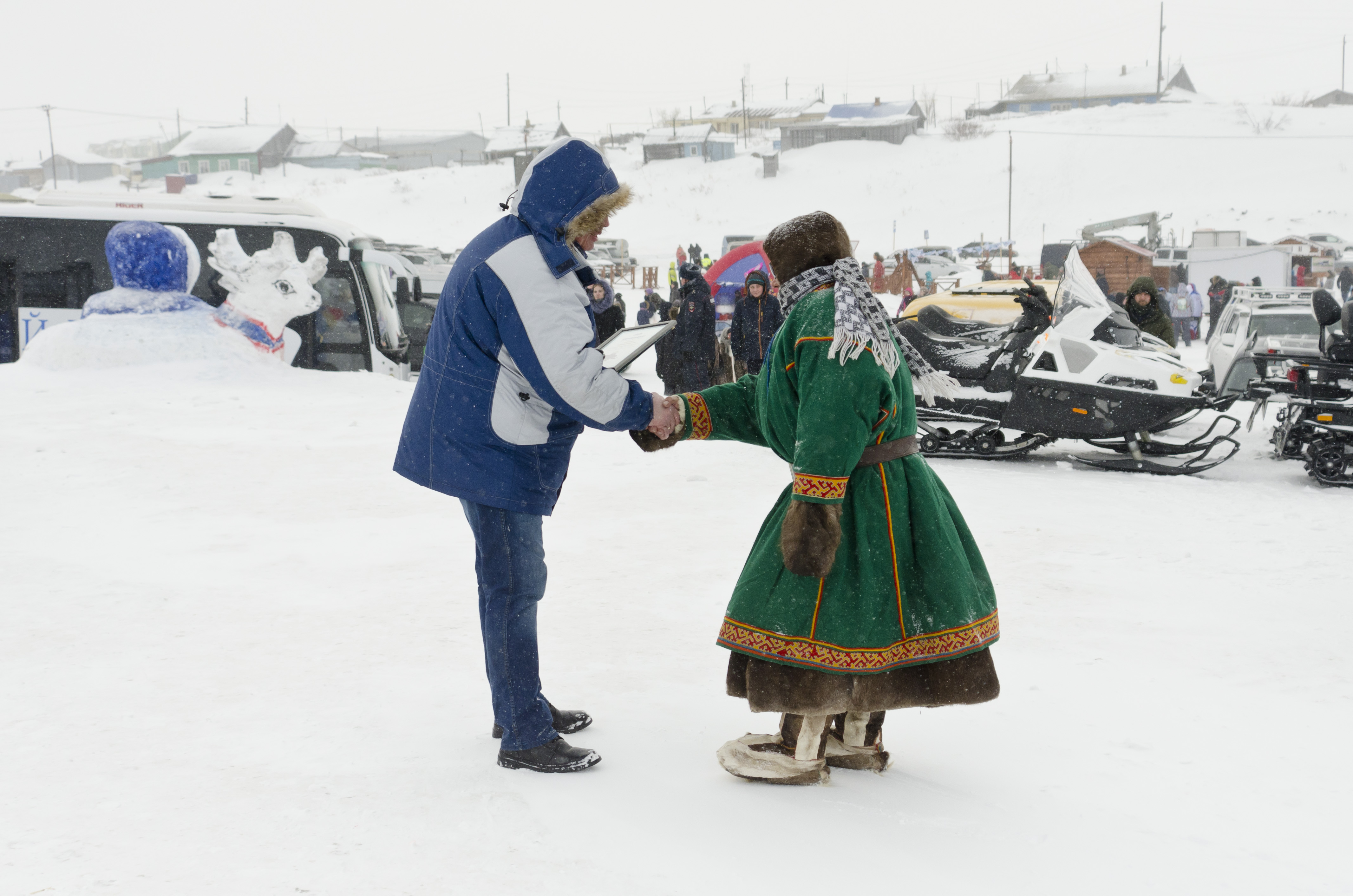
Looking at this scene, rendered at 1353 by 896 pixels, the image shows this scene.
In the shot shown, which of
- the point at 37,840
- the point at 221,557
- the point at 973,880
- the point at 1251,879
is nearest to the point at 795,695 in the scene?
the point at 973,880

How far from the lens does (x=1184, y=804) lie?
282 centimetres

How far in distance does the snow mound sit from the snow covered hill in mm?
33693

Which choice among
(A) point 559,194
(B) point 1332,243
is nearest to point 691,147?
(B) point 1332,243

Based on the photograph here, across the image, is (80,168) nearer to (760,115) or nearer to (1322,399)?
(760,115)

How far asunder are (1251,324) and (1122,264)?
15727mm

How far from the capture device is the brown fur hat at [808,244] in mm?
2783

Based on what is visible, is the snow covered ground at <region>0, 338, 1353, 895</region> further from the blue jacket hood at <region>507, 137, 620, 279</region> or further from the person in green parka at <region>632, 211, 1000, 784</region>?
the blue jacket hood at <region>507, 137, 620, 279</region>

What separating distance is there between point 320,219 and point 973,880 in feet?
38.3

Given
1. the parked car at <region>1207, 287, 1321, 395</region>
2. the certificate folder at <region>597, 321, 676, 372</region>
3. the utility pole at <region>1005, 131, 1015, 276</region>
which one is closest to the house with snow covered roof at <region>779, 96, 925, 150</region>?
the utility pole at <region>1005, 131, 1015, 276</region>

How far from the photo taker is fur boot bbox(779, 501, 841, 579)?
8.28 feet

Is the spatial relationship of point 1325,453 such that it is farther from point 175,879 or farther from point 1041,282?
point 1041,282

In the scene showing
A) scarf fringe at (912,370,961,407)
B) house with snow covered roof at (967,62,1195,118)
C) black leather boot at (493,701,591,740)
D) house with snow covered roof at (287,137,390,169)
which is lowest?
black leather boot at (493,701,591,740)

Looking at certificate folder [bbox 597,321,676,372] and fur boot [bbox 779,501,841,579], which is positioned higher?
certificate folder [bbox 597,321,676,372]

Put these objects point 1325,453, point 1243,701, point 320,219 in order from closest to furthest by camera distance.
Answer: point 1243,701
point 1325,453
point 320,219
